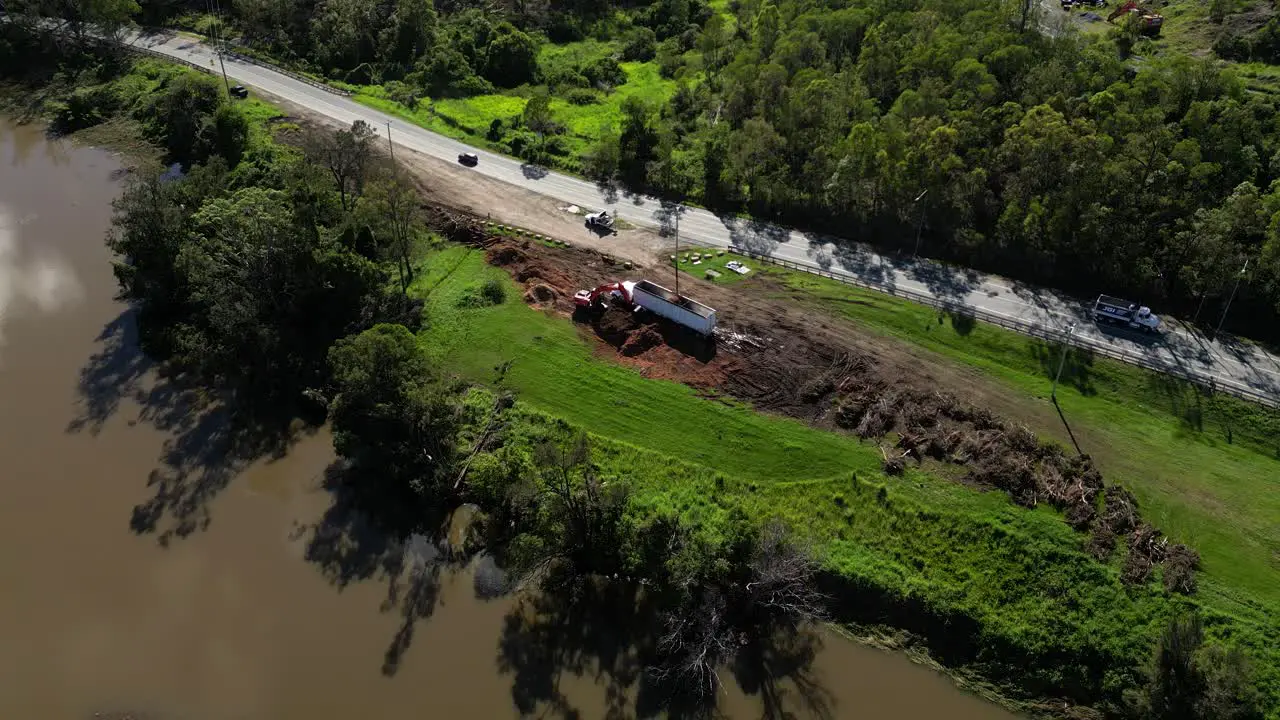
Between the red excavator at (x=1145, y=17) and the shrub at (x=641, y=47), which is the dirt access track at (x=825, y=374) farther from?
the red excavator at (x=1145, y=17)

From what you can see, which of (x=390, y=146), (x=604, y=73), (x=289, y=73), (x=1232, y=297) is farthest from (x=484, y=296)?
(x=289, y=73)

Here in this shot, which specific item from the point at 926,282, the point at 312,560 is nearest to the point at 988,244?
the point at 926,282

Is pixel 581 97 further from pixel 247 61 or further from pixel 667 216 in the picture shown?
pixel 247 61

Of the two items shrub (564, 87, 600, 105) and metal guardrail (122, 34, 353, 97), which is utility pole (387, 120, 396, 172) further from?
shrub (564, 87, 600, 105)

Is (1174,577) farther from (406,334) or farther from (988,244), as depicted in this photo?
(406,334)

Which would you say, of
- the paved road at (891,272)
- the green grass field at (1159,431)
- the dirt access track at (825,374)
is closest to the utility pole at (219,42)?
the paved road at (891,272)

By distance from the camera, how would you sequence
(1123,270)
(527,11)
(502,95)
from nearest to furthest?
(1123,270), (502,95), (527,11)
